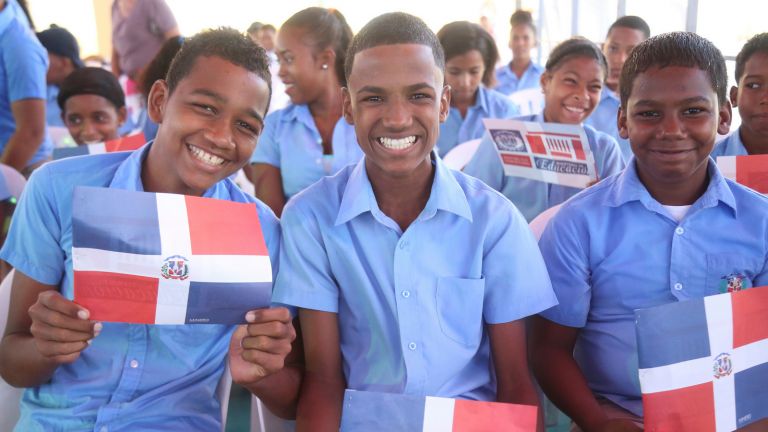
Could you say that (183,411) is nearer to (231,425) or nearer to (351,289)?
(351,289)

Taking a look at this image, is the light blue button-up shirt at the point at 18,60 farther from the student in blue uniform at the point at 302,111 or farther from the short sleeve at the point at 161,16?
the short sleeve at the point at 161,16

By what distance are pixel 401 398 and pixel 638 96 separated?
812 mm

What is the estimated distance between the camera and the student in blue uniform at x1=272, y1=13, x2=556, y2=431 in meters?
1.33

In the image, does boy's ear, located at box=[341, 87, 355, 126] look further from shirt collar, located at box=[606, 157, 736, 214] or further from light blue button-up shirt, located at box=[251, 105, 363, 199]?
light blue button-up shirt, located at box=[251, 105, 363, 199]

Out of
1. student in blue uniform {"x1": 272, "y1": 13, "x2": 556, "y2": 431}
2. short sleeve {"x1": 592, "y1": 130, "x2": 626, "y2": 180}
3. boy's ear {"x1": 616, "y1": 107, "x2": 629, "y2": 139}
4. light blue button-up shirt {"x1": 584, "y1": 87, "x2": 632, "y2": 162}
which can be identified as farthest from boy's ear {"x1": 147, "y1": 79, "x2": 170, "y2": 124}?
light blue button-up shirt {"x1": 584, "y1": 87, "x2": 632, "y2": 162}

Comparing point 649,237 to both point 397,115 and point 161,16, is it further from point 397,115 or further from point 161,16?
point 161,16

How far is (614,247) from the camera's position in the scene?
4.75 feet

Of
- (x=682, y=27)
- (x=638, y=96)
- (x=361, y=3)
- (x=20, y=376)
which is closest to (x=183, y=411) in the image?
(x=20, y=376)

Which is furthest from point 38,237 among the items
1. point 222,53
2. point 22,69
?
point 22,69

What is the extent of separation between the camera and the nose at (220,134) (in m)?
1.36

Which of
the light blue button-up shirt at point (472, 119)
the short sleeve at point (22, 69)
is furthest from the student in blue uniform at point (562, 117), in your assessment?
the short sleeve at point (22, 69)

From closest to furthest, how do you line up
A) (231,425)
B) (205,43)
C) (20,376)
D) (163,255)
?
1. (163,255)
2. (20,376)
3. (205,43)
4. (231,425)

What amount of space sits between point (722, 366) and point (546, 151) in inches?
38.3

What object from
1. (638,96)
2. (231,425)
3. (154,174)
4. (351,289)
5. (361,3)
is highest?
(361,3)
